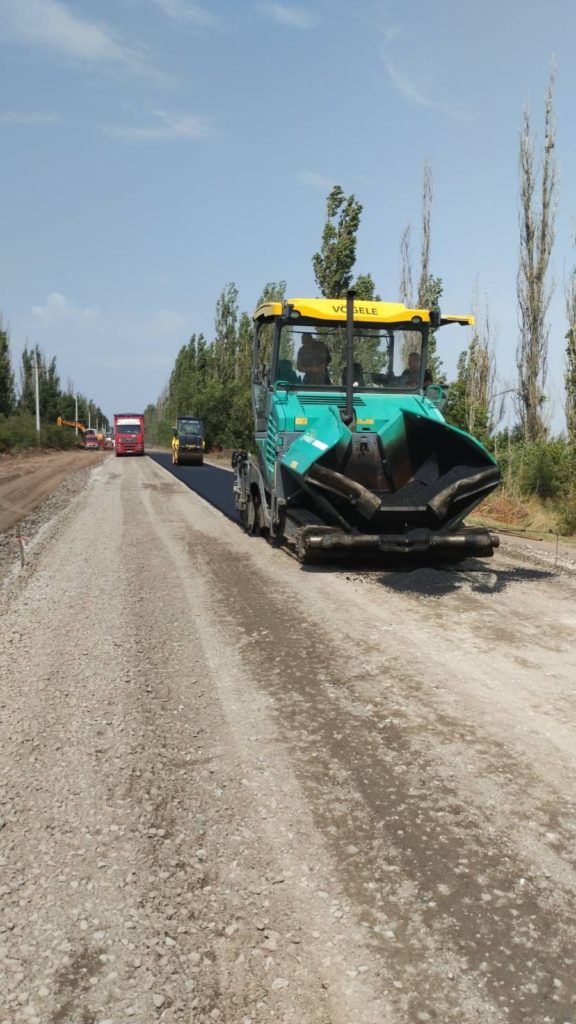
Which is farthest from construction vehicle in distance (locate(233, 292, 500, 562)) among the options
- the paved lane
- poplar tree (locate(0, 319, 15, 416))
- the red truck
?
poplar tree (locate(0, 319, 15, 416))

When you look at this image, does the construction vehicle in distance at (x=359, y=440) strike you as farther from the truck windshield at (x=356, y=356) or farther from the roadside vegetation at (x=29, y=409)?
the roadside vegetation at (x=29, y=409)

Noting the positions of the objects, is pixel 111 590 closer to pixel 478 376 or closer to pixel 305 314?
pixel 305 314

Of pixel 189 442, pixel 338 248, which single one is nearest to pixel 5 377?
pixel 189 442

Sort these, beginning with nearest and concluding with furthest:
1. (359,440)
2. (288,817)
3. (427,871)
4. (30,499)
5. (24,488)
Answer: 1. (427,871)
2. (288,817)
3. (359,440)
4. (30,499)
5. (24,488)

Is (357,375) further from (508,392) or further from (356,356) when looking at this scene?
(508,392)

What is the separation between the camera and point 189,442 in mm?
35031

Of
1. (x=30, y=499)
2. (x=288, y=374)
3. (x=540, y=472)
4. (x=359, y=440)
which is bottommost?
(x=30, y=499)

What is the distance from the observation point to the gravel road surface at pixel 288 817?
2.16 metres

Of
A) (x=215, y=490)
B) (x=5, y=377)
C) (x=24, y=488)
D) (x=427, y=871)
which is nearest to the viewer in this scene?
(x=427, y=871)

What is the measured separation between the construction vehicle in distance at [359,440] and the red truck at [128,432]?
37.3m

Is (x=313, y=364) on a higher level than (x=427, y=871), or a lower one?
higher

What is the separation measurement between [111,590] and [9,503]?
11.9m

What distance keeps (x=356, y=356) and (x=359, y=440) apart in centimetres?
159

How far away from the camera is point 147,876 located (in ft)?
8.77
